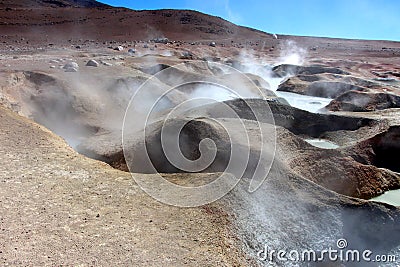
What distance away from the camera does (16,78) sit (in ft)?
46.0

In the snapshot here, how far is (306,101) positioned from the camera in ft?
67.9

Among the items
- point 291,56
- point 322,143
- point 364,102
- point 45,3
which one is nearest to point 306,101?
point 364,102

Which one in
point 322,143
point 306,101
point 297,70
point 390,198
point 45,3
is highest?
point 45,3

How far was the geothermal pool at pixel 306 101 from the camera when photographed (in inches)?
752

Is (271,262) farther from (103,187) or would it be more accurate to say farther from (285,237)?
(103,187)

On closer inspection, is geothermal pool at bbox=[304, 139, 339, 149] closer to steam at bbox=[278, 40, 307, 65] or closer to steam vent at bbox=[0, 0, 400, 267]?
steam vent at bbox=[0, 0, 400, 267]

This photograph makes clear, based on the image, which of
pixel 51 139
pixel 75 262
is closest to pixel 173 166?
pixel 51 139

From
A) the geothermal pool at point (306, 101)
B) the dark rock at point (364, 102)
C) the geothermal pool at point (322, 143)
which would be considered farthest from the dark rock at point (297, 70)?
the geothermal pool at point (322, 143)

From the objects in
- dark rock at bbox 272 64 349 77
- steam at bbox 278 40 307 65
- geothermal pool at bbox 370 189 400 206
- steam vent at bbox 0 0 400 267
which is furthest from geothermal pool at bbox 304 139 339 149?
steam at bbox 278 40 307 65

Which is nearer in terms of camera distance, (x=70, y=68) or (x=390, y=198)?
(x=390, y=198)

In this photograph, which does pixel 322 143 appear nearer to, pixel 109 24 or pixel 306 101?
pixel 306 101

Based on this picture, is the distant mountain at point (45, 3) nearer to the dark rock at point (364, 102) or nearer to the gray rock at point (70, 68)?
the gray rock at point (70, 68)

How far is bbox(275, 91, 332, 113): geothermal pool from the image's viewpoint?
19.1 m

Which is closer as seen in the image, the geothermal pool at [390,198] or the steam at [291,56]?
the geothermal pool at [390,198]
